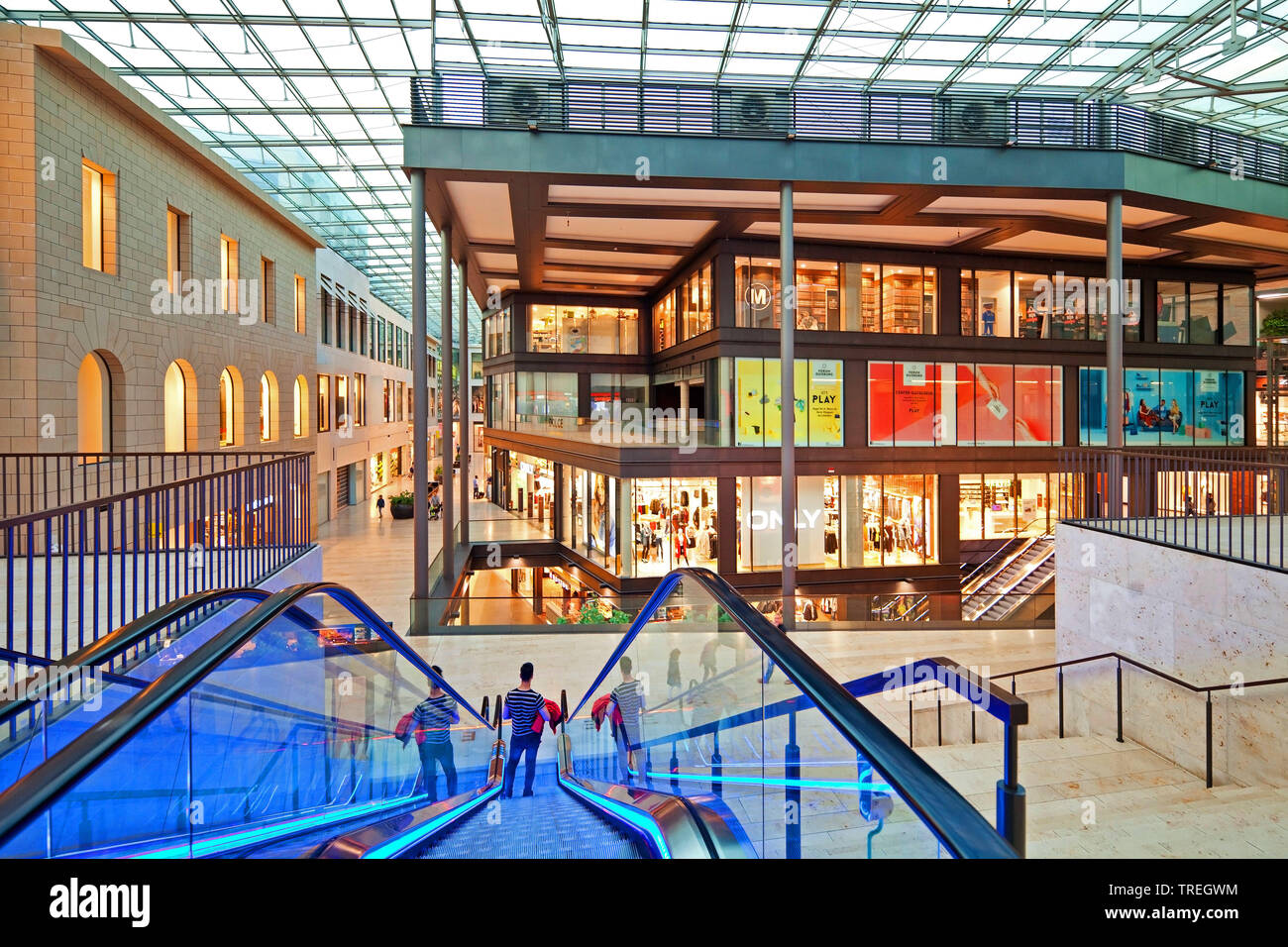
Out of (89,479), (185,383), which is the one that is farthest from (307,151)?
(89,479)

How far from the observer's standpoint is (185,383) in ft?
63.1

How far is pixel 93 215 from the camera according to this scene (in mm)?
15258

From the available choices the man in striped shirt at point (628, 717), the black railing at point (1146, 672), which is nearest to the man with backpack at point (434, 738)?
the man in striped shirt at point (628, 717)

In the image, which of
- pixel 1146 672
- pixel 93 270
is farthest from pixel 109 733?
pixel 93 270

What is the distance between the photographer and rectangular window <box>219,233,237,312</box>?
831 inches

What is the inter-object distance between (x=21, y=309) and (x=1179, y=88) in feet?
106

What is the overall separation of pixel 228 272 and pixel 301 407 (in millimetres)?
7673

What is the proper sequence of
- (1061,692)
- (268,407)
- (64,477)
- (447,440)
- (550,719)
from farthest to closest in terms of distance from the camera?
(268,407) < (447,440) < (64,477) < (1061,692) < (550,719)

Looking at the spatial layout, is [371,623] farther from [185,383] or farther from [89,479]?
[185,383]

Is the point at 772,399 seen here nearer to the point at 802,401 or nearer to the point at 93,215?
the point at 802,401

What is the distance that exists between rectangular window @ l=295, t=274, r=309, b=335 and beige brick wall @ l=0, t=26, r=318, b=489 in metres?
5.14

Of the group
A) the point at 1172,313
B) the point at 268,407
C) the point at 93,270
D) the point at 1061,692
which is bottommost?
the point at 1061,692

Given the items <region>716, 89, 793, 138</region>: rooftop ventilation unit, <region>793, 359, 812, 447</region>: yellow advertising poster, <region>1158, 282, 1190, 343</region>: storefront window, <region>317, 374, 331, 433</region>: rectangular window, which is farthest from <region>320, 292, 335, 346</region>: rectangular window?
<region>1158, 282, 1190, 343</region>: storefront window

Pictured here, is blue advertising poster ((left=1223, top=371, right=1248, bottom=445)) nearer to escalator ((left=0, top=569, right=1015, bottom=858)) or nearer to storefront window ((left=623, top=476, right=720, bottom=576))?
storefront window ((left=623, top=476, right=720, bottom=576))
